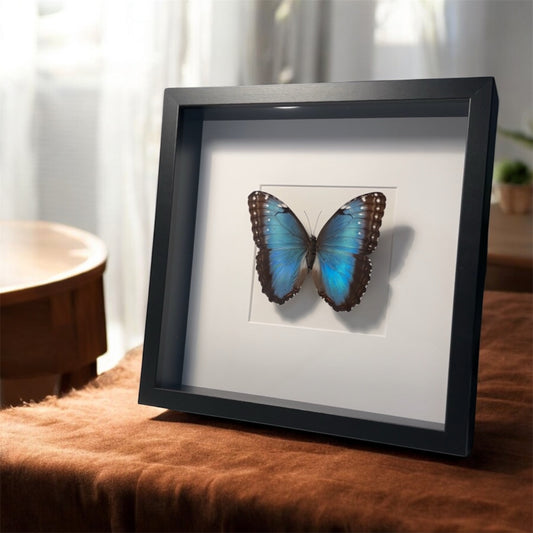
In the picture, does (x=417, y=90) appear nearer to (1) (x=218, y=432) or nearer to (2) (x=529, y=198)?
(1) (x=218, y=432)

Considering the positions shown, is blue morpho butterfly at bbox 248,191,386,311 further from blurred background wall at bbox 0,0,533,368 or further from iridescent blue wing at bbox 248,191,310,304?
blurred background wall at bbox 0,0,533,368

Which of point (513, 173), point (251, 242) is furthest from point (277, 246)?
point (513, 173)

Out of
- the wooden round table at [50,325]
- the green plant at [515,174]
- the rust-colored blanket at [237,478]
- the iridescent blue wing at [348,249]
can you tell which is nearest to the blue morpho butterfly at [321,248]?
the iridescent blue wing at [348,249]

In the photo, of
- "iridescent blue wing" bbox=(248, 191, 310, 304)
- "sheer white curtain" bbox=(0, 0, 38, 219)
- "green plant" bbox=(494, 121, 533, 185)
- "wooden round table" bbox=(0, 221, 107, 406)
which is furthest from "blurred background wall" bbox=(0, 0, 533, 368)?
"iridescent blue wing" bbox=(248, 191, 310, 304)

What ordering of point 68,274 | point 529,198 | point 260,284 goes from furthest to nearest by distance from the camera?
1. point 529,198
2. point 68,274
3. point 260,284

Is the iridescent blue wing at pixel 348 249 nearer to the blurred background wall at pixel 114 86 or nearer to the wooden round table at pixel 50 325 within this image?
the wooden round table at pixel 50 325

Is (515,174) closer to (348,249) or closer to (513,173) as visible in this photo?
(513,173)

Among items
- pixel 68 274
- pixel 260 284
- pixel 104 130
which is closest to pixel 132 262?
pixel 104 130
